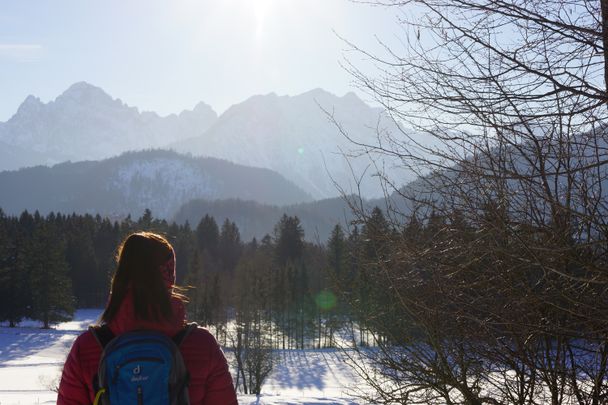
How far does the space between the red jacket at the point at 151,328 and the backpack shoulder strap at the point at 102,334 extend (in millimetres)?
17

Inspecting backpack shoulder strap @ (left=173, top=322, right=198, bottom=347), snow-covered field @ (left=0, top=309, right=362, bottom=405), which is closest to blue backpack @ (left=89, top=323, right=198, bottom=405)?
backpack shoulder strap @ (left=173, top=322, right=198, bottom=347)

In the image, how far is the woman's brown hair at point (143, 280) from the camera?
240cm

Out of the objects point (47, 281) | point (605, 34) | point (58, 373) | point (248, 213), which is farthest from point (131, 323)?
point (248, 213)

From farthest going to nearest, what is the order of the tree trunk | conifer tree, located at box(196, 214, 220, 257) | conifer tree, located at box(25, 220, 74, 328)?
conifer tree, located at box(196, 214, 220, 257) < conifer tree, located at box(25, 220, 74, 328) < the tree trunk

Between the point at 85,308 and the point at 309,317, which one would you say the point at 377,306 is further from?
the point at 85,308

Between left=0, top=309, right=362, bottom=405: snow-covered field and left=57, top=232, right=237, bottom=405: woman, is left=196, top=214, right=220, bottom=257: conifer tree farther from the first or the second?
left=57, top=232, right=237, bottom=405: woman

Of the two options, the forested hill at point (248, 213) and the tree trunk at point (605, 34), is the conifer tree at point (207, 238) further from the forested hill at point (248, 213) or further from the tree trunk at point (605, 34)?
the forested hill at point (248, 213)

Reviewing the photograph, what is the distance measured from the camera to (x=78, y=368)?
236cm

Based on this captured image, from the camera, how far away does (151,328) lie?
239 cm

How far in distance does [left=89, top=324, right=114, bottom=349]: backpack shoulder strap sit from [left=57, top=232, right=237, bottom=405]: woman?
0.01 metres

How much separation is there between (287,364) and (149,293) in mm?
36878

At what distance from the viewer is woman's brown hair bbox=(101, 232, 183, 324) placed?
2.40 metres

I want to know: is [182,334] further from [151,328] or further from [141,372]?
[141,372]

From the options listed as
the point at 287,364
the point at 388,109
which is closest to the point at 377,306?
the point at 388,109
